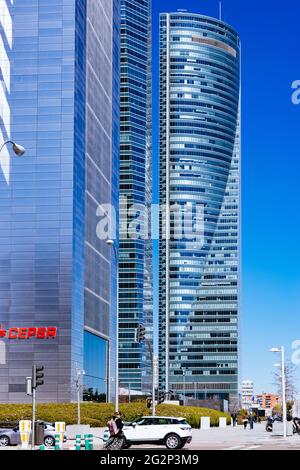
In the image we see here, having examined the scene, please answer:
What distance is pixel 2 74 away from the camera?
135 metres

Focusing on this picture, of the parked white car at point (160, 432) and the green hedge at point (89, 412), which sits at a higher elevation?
the parked white car at point (160, 432)

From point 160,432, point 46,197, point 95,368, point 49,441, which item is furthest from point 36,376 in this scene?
point 95,368

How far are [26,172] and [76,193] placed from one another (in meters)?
8.40

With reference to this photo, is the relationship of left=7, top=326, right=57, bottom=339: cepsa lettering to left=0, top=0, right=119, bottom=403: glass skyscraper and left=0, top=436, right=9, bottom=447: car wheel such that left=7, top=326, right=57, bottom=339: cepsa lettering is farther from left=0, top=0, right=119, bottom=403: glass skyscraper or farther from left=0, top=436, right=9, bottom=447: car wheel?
left=0, top=436, right=9, bottom=447: car wheel

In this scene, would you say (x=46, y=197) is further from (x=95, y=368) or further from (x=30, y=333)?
(x=95, y=368)

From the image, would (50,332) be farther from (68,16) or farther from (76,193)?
(68,16)

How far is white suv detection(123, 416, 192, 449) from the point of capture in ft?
140

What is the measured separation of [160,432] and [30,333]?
8695cm

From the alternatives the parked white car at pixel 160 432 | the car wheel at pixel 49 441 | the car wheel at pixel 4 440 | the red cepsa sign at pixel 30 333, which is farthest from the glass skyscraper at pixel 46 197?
the parked white car at pixel 160 432

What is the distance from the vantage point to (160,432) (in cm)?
4344

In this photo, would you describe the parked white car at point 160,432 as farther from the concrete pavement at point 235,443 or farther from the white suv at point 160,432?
the concrete pavement at point 235,443

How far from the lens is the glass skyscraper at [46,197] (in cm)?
12825
